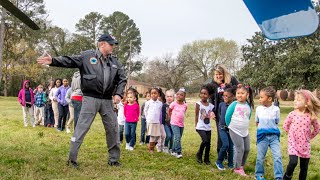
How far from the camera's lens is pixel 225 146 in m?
6.48

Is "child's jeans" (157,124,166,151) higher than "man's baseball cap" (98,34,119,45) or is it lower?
lower

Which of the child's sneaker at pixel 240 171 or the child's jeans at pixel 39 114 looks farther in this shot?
the child's jeans at pixel 39 114

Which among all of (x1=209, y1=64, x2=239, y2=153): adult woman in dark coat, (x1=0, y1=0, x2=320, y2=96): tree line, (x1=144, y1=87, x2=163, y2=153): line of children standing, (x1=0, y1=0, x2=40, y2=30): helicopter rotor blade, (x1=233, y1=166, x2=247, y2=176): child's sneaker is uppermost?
(x1=0, y1=0, x2=320, y2=96): tree line

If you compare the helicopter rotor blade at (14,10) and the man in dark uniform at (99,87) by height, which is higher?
the helicopter rotor blade at (14,10)

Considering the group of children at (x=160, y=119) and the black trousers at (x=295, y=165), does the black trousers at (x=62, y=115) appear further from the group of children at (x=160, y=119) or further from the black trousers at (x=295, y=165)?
the black trousers at (x=295, y=165)

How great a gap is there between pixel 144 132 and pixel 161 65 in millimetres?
62702

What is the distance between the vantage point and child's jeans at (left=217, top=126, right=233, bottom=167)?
255 inches

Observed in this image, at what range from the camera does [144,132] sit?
31.7ft

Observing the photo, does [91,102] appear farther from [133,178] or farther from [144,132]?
[144,132]

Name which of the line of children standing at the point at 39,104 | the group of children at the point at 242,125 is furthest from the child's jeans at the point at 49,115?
the group of children at the point at 242,125

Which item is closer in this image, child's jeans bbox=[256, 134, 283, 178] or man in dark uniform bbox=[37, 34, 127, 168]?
child's jeans bbox=[256, 134, 283, 178]

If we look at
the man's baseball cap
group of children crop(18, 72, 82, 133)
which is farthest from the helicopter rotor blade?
group of children crop(18, 72, 82, 133)

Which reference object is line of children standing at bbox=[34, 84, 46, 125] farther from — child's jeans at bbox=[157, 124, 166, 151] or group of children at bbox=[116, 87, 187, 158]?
child's jeans at bbox=[157, 124, 166, 151]

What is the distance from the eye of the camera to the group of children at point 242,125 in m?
5.38
